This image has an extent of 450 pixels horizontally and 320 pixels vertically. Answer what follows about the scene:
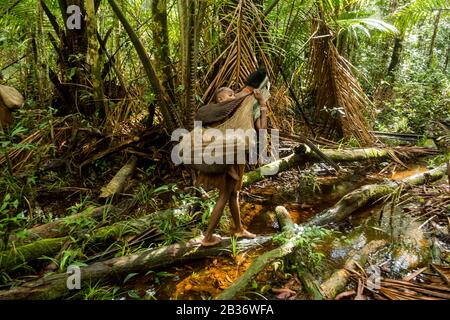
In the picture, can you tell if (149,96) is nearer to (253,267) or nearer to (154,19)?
(154,19)

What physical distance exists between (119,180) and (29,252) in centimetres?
127

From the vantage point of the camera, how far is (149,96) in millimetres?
3971

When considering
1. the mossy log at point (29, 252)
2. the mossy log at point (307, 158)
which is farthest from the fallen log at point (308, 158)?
the mossy log at point (29, 252)

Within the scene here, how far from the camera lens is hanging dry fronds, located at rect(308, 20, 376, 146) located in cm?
475

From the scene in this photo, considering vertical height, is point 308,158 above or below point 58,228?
above

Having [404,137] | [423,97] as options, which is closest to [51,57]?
[404,137]

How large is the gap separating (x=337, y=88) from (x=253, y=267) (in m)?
3.25

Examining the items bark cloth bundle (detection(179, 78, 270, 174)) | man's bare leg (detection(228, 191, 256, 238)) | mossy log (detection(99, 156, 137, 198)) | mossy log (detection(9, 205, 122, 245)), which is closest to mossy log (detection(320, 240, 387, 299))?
man's bare leg (detection(228, 191, 256, 238))

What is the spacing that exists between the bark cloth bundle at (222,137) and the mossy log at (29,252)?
1.20 metres

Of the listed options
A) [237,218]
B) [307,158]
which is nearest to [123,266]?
[237,218]

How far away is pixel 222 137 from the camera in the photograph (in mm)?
2527

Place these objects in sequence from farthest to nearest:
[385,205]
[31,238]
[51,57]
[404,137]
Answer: [404,137], [51,57], [385,205], [31,238]

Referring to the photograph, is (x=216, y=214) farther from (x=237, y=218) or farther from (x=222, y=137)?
(x=222, y=137)

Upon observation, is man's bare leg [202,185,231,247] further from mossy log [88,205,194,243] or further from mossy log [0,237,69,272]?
mossy log [0,237,69,272]
